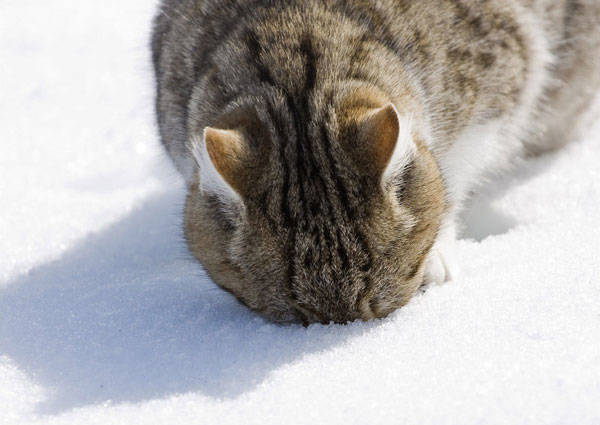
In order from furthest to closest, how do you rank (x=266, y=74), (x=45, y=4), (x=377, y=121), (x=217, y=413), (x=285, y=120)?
1. (x=45, y=4)
2. (x=266, y=74)
3. (x=285, y=120)
4. (x=377, y=121)
5. (x=217, y=413)

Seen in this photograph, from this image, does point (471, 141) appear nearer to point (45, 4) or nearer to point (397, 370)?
point (397, 370)

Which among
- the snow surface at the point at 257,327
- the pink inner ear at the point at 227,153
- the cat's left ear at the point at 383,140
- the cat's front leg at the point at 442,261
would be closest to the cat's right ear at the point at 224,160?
the pink inner ear at the point at 227,153

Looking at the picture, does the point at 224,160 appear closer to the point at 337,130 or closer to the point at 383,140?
the point at 337,130

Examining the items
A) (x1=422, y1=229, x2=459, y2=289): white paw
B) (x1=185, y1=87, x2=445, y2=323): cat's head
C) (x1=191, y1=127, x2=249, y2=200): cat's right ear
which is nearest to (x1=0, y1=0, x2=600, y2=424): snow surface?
(x1=422, y1=229, x2=459, y2=289): white paw

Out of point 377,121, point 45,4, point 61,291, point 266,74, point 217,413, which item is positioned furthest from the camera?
point 45,4

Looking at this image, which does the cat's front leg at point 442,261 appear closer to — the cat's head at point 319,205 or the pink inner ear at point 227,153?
the cat's head at point 319,205

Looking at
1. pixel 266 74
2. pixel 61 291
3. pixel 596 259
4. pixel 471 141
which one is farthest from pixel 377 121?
pixel 61 291

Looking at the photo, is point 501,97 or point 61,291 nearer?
point 61,291
